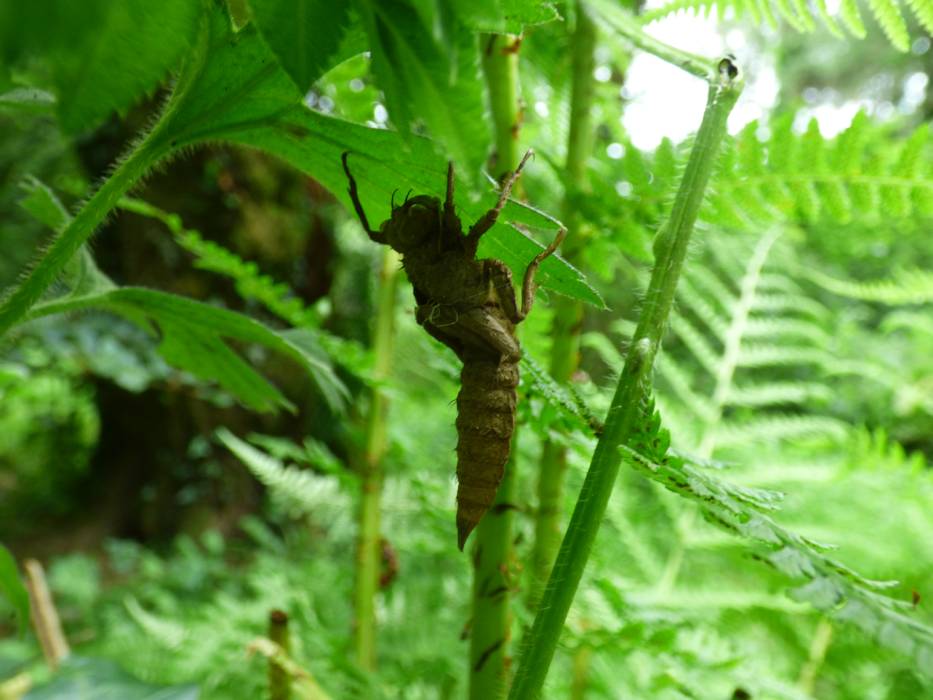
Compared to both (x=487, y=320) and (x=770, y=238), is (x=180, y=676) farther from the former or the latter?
(x=770, y=238)

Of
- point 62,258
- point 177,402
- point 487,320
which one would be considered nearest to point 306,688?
point 487,320

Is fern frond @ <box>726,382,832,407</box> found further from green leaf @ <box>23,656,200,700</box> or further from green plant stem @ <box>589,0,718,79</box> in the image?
green leaf @ <box>23,656,200,700</box>

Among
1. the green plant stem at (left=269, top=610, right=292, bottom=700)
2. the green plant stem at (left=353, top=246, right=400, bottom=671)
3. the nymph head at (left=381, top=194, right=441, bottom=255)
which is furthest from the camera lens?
the green plant stem at (left=353, top=246, right=400, bottom=671)

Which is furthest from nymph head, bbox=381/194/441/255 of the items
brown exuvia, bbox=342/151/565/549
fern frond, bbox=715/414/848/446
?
fern frond, bbox=715/414/848/446

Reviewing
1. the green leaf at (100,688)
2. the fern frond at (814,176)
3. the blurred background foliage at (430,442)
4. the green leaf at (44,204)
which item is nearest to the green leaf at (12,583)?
the green leaf at (100,688)

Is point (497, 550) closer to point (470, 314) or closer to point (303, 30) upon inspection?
point (470, 314)
